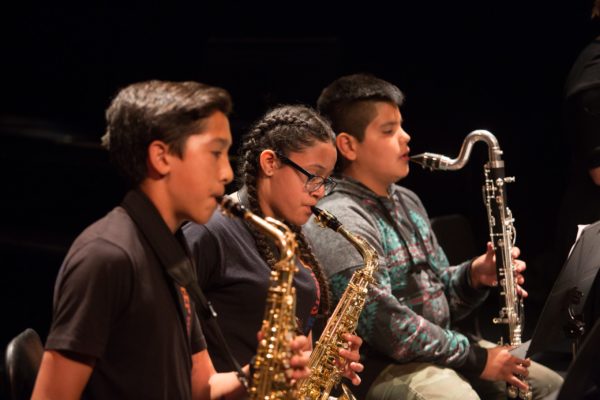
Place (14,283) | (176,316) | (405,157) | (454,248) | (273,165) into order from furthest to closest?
(14,283) < (454,248) < (405,157) < (273,165) < (176,316)

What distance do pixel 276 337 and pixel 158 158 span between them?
48cm

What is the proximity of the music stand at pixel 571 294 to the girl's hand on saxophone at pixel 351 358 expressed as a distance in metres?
0.53

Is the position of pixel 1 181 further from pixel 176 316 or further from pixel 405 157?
pixel 176 316

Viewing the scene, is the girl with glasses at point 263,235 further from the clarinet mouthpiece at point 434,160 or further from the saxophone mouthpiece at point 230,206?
the clarinet mouthpiece at point 434,160

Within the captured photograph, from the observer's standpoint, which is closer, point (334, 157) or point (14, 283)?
point (334, 157)

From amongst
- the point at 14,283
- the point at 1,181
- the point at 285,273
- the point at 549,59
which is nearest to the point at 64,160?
the point at 1,181

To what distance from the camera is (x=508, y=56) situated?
4.84 metres

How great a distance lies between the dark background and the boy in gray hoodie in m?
1.48

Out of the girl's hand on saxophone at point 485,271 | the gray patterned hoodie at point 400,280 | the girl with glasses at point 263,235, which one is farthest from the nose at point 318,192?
the girl's hand on saxophone at point 485,271

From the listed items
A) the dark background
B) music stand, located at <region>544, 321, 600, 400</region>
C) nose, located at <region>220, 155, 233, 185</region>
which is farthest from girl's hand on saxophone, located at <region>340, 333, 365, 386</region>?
the dark background

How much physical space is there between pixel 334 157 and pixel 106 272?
1051mm

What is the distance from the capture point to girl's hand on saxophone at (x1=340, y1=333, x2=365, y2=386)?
244 cm

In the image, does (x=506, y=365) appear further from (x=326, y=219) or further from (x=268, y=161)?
(x=268, y=161)

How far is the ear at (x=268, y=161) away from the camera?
8.14 feet
